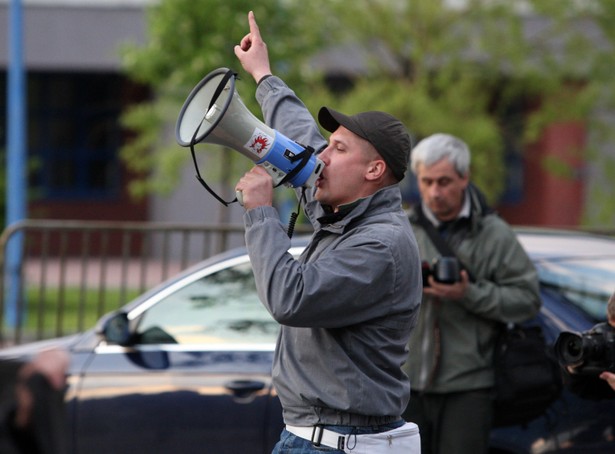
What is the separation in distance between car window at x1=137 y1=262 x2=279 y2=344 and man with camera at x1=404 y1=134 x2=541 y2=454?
95 centimetres

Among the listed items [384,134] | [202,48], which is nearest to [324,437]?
[384,134]

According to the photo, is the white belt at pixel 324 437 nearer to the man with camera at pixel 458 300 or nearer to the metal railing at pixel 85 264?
the man with camera at pixel 458 300

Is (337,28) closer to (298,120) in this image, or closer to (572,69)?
(572,69)

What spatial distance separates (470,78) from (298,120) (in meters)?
10.2

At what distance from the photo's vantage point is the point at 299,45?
12.5m

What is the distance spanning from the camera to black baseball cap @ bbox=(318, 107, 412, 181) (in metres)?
3.65

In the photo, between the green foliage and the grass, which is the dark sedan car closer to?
the grass

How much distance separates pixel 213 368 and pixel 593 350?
1.92 meters

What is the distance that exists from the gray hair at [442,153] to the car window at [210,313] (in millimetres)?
1032

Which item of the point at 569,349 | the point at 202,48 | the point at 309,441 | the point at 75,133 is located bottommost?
the point at 75,133

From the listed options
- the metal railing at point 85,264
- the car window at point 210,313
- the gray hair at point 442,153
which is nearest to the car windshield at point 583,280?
the gray hair at point 442,153

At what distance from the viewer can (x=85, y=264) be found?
366 inches

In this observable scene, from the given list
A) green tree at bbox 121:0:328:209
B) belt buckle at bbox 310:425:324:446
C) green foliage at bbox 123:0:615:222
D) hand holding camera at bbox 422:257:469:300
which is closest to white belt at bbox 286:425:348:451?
belt buckle at bbox 310:425:324:446

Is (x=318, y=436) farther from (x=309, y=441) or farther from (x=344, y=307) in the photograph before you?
(x=344, y=307)
